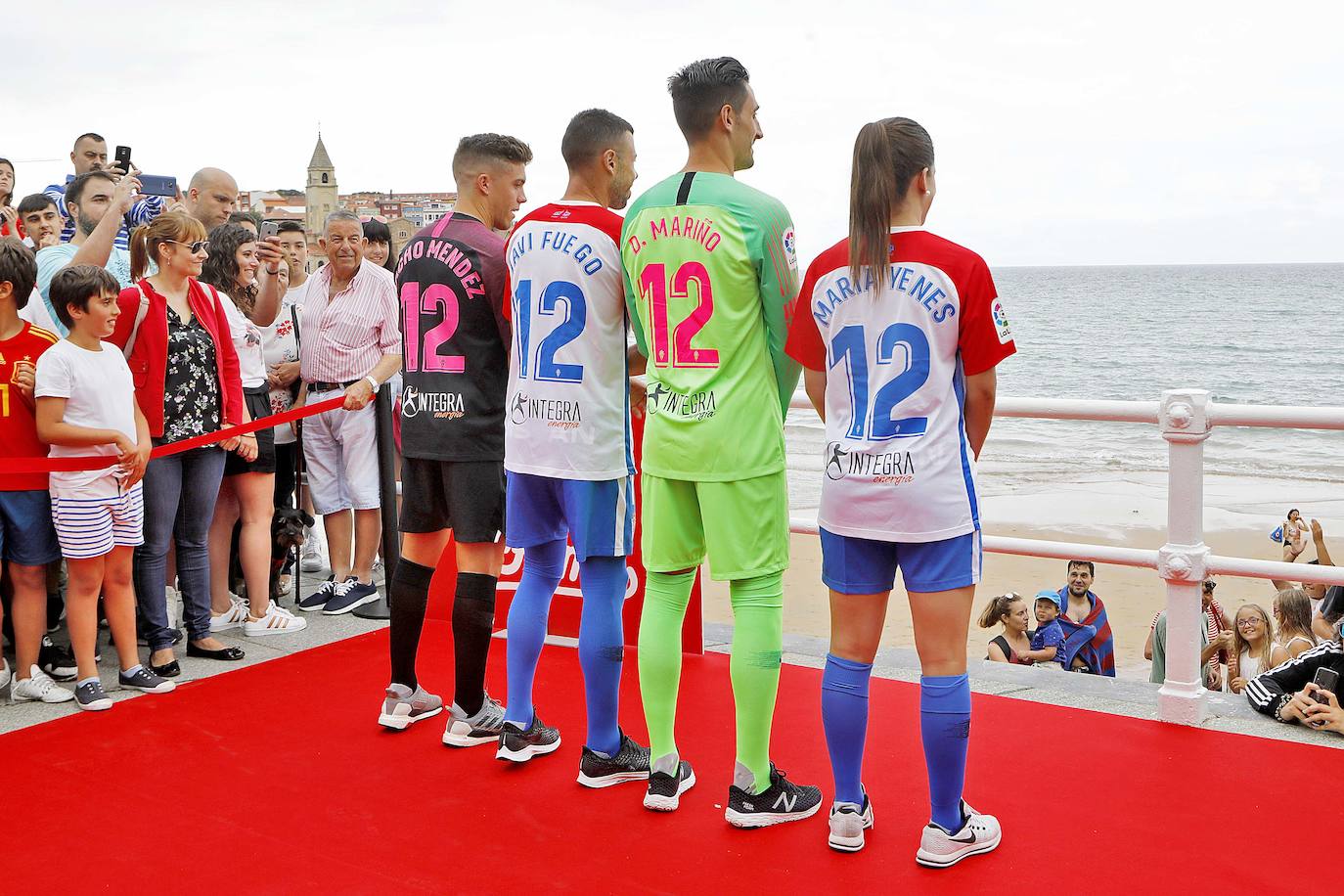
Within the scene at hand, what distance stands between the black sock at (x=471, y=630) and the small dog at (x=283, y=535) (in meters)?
2.04

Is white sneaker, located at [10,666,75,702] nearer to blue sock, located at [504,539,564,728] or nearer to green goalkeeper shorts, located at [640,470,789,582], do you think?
blue sock, located at [504,539,564,728]

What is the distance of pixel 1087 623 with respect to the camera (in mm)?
6738

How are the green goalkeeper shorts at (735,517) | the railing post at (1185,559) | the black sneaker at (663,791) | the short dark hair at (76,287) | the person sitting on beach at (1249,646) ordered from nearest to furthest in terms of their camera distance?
the green goalkeeper shorts at (735,517) < the black sneaker at (663,791) < the railing post at (1185,559) < the short dark hair at (76,287) < the person sitting on beach at (1249,646)

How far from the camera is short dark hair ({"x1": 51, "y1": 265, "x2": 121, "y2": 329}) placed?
432cm

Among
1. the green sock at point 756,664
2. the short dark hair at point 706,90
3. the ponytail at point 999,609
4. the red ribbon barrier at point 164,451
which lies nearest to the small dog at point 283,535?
the red ribbon barrier at point 164,451

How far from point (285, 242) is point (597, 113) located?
305 cm

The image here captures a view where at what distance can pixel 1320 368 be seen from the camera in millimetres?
36344

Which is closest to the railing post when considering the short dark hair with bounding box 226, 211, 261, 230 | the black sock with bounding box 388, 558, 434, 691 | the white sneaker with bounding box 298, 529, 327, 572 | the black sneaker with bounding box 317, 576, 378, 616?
the black sock with bounding box 388, 558, 434, 691

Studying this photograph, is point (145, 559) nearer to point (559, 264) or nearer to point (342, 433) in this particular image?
point (342, 433)

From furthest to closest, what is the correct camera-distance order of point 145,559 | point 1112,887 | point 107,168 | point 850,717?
point 107,168, point 145,559, point 850,717, point 1112,887

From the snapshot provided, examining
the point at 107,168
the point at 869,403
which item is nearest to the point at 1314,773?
the point at 869,403

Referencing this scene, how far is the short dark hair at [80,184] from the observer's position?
5.38 m

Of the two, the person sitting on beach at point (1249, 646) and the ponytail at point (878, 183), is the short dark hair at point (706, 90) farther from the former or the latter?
the person sitting on beach at point (1249, 646)

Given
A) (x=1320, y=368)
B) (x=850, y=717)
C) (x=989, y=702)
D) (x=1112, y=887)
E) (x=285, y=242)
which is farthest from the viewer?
(x=1320, y=368)
